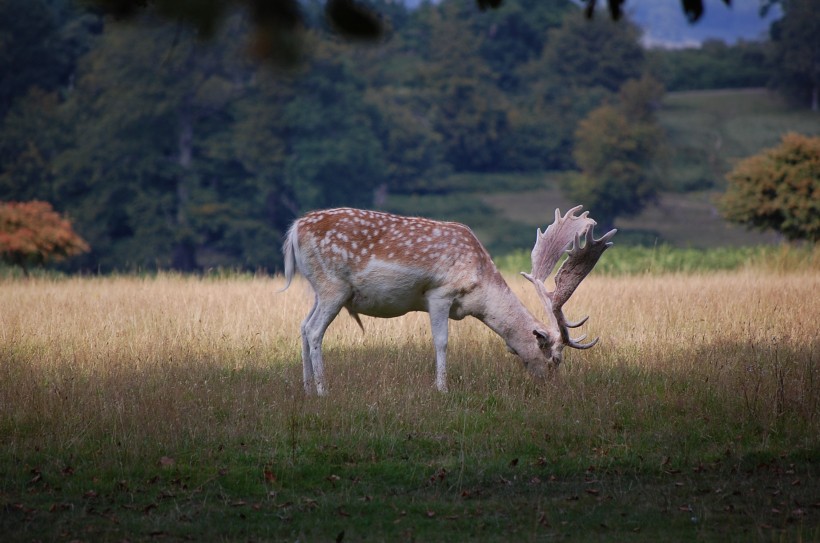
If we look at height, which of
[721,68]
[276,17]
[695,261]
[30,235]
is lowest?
[695,261]

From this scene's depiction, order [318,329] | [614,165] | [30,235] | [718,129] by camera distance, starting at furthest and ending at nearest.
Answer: [718,129]
[614,165]
[30,235]
[318,329]

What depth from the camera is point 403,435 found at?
855 cm

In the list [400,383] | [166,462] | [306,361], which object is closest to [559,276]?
[400,383]

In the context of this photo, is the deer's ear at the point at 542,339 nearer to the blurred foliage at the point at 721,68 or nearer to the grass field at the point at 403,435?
the grass field at the point at 403,435

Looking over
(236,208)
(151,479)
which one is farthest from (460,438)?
(236,208)

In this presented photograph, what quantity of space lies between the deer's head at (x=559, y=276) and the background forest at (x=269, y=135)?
29.9m

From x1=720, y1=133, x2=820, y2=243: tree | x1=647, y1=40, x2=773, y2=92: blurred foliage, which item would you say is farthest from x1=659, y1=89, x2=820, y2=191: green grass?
x1=720, y1=133, x2=820, y2=243: tree

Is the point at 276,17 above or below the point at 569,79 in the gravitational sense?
below

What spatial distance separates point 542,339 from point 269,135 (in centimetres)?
4597

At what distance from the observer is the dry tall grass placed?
8445mm

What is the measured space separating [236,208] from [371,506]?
45.5 m

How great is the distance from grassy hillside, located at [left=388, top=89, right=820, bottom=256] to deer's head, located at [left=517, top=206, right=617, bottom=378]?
45.2 m

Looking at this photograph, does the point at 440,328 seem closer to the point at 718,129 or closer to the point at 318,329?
the point at 318,329

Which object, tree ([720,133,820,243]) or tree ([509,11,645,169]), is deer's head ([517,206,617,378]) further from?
tree ([509,11,645,169])
